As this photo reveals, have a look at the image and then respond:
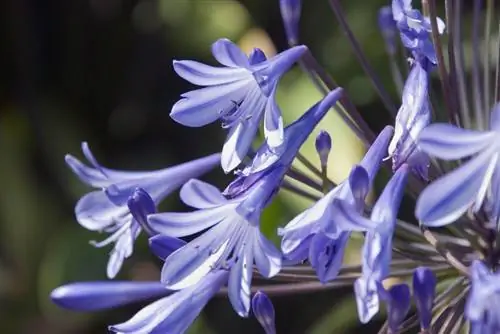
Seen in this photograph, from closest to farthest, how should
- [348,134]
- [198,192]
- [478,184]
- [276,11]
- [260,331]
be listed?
[478,184] < [198,192] < [348,134] < [260,331] < [276,11]

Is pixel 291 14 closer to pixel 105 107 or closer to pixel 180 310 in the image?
pixel 180 310

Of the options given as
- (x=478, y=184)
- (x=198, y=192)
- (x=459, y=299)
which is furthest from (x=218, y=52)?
(x=459, y=299)

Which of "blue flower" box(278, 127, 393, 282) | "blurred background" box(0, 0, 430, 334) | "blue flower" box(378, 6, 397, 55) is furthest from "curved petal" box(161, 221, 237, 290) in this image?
"blurred background" box(0, 0, 430, 334)

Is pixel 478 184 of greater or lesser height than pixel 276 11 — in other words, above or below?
above

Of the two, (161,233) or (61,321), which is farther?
(61,321)

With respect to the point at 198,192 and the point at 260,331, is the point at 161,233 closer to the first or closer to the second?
the point at 198,192

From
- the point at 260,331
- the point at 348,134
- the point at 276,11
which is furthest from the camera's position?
the point at 276,11

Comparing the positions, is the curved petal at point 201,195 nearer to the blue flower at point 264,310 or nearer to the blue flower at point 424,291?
the blue flower at point 264,310
